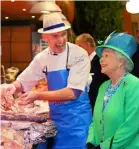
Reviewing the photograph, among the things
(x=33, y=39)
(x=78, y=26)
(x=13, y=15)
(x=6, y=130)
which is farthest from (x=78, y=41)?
(x=33, y=39)

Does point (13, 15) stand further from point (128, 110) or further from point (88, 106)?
point (128, 110)

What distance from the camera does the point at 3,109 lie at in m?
2.72

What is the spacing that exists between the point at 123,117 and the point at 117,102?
0.27 ft

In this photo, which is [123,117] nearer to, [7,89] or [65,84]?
[65,84]

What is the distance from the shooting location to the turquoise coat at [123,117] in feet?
6.57

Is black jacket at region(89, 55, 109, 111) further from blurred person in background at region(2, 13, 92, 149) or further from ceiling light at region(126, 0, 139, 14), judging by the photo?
ceiling light at region(126, 0, 139, 14)

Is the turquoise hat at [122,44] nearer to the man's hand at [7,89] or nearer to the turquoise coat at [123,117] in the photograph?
the turquoise coat at [123,117]

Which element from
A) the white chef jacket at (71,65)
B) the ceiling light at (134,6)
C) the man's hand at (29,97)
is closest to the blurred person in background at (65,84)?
A: the white chef jacket at (71,65)

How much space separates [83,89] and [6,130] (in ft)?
2.17

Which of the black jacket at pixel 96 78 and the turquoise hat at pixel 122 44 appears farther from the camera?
the black jacket at pixel 96 78

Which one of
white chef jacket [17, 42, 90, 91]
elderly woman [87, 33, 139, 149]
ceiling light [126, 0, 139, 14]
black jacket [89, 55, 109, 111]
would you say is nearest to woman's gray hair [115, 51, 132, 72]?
elderly woman [87, 33, 139, 149]

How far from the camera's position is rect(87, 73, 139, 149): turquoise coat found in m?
2.00

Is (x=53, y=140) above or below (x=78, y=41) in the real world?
below

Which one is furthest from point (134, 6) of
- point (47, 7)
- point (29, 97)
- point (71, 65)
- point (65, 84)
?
point (47, 7)
